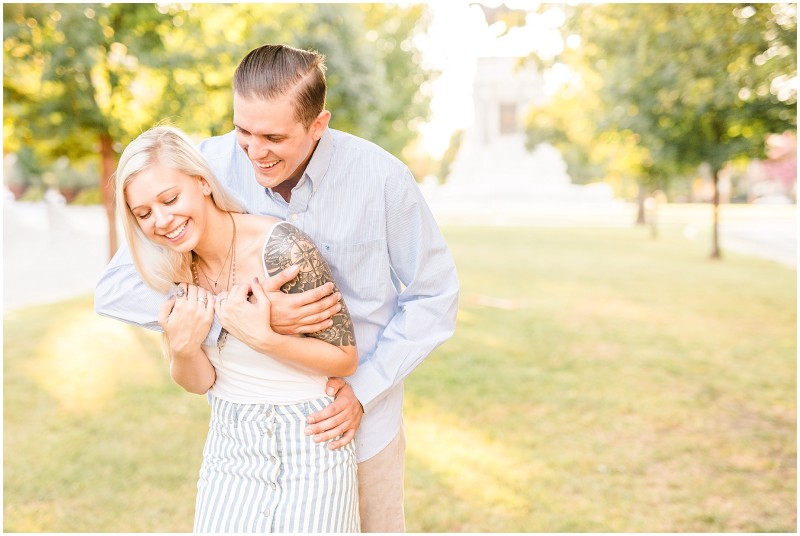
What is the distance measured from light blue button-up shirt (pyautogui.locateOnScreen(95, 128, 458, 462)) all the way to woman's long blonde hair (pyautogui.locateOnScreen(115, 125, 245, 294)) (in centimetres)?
10

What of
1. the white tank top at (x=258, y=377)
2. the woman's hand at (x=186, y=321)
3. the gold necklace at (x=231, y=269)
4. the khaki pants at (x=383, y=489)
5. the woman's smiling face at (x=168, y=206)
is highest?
the woman's smiling face at (x=168, y=206)

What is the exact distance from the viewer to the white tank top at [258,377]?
2275mm

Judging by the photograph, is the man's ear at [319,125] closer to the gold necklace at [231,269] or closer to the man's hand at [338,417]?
the gold necklace at [231,269]

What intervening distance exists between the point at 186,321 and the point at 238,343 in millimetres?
173

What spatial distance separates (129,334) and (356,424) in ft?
26.4

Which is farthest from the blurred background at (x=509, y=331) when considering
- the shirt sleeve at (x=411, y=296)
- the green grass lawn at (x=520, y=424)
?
the shirt sleeve at (x=411, y=296)

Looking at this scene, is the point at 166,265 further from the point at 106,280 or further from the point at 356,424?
the point at 356,424

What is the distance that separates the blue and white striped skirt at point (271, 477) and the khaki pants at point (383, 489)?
0.30m

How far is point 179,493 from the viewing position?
16.2 feet

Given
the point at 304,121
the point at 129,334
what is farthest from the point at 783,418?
the point at 129,334

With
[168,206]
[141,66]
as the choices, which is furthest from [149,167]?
[141,66]

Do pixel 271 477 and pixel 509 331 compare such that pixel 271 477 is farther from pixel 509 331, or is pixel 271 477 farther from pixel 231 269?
pixel 509 331

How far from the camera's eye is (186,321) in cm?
218

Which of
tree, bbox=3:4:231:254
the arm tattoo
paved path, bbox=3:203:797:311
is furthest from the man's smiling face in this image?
paved path, bbox=3:203:797:311
